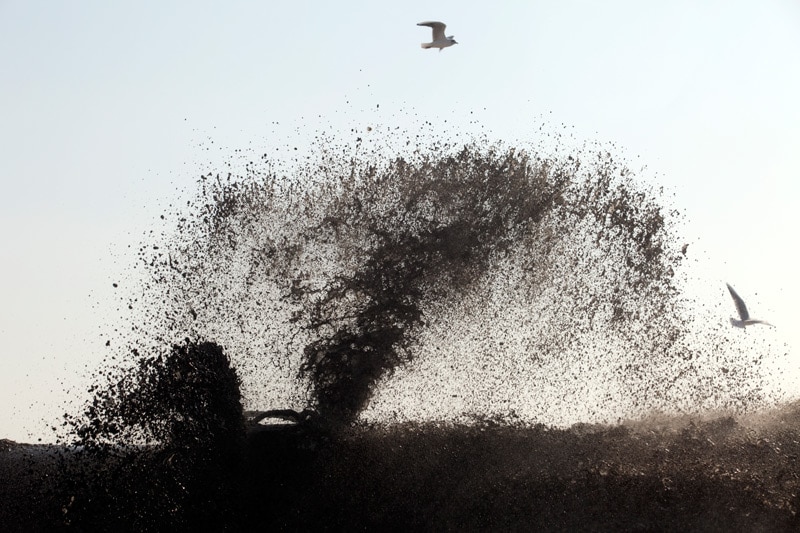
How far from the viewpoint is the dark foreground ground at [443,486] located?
16.6 m

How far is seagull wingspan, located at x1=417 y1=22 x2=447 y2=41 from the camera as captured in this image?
19906 millimetres

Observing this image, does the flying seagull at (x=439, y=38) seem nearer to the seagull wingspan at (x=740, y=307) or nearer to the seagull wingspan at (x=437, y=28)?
the seagull wingspan at (x=437, y=28)

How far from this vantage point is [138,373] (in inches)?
728

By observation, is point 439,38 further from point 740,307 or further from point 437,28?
point 740,307

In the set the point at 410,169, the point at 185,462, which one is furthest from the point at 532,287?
the point at 185,462

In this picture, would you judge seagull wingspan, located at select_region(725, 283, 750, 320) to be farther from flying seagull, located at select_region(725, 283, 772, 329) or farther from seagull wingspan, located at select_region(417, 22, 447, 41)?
seagull wingspan, located at select_region(417, 22, 447, 41)

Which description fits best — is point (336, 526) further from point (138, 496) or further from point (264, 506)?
point (138, 496)

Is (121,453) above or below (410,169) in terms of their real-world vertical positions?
below

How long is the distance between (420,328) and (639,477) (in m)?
5.41

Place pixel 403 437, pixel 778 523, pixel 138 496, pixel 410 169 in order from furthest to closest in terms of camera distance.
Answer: pixel 410 169 → pixel 403 437 → pixel 138 496 → pixel 778 523

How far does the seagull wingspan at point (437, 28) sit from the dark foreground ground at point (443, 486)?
26.9ft

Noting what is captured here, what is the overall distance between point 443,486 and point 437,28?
9.47m

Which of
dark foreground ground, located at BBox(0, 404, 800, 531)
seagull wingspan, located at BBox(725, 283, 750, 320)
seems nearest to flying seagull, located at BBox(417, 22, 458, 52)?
dark foreground ground, located at BBox(0, 404, 800, 531)

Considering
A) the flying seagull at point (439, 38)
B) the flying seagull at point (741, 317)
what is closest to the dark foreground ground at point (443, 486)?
the flying seagull at point (741, 317)
